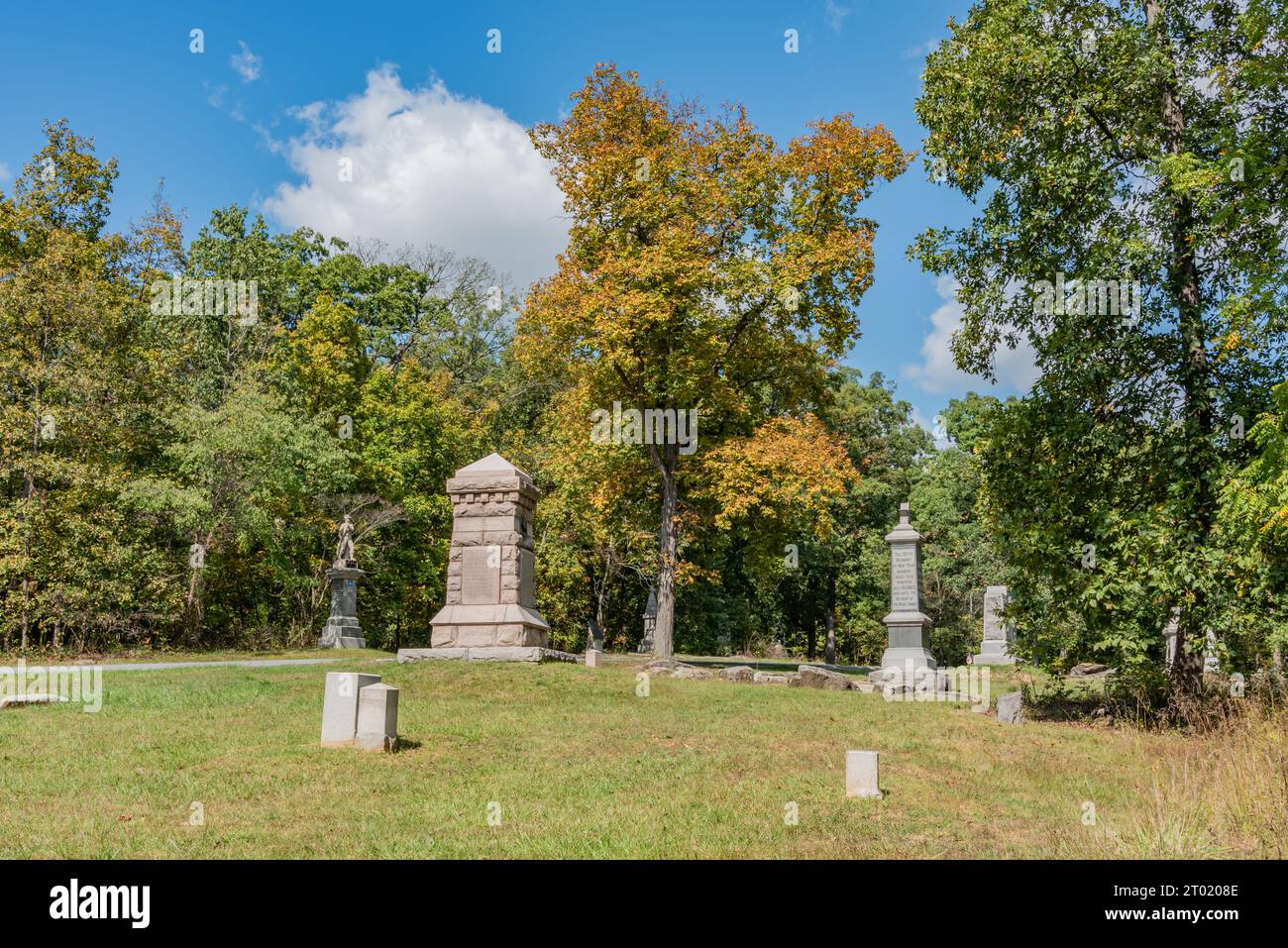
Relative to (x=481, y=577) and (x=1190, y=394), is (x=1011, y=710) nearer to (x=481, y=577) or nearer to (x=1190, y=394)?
(x=1190, y=394)

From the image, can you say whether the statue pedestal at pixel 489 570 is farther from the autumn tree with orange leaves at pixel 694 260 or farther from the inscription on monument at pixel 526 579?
the autumn tree with orange leaves at pixel 694 260

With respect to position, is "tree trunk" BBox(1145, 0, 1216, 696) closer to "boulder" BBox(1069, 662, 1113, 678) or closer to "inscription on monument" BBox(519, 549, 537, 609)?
"boulder" BBox(1069, 662, 1113, 678)

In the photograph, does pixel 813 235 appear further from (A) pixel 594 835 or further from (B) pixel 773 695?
(A) pixel 594 835

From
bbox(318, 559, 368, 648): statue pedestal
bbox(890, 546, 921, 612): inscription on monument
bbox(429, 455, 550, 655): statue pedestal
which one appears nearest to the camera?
bbox(429, 455, 550, 655): statue pedestal

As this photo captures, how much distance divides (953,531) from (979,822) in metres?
39.2

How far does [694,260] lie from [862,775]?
16.8 meters

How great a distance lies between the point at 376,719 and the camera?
31.3ft

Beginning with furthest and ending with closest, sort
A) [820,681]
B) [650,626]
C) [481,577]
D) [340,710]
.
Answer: [650,626] → [481,577] → [820,681] → [340,710]

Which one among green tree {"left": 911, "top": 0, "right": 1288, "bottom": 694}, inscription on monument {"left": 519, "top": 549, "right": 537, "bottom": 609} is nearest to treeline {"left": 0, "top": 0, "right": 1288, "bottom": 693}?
green tree {"left": 911, "top": 0, "right": 1288, "bottom": 694}

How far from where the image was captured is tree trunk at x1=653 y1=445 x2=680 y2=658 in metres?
23.7

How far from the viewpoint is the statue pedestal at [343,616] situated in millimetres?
26578

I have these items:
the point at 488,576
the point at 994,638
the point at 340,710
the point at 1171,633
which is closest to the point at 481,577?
the point at 488,576

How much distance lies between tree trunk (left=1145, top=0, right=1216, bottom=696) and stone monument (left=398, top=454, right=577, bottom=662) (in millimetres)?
11113
